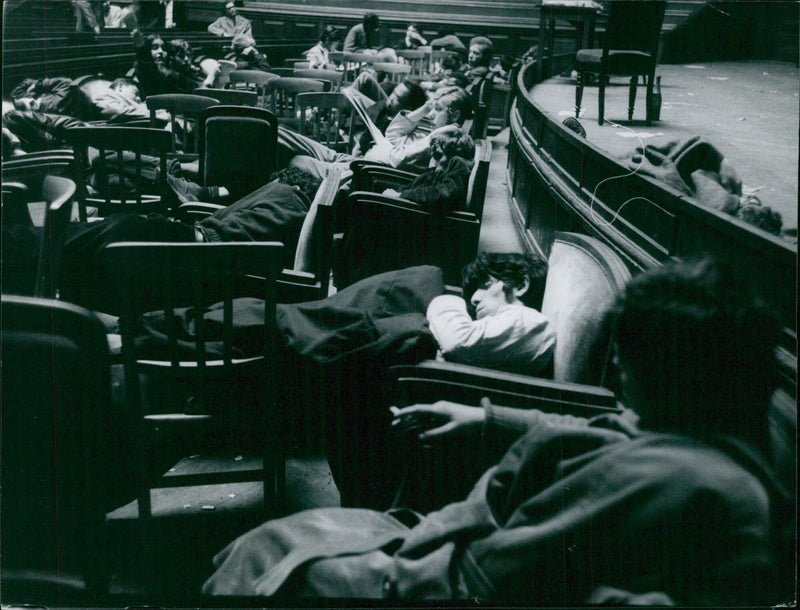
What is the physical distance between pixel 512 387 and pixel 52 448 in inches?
37.9

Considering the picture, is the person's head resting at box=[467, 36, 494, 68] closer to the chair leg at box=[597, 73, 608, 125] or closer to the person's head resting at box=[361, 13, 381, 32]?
the person's head resting at box=[361, 13, 381, 32]

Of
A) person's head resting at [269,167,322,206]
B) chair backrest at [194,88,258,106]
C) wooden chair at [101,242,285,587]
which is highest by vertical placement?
chair backrest at [194,88,258,106]

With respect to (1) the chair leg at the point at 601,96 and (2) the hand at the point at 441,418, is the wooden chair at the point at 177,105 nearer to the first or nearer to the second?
(1) the chair leg at the point at 601,96

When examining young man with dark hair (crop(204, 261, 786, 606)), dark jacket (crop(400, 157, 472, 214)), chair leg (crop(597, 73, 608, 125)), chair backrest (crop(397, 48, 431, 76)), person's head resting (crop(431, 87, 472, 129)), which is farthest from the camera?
chair backrest (crop(397, 48, 431, 76))

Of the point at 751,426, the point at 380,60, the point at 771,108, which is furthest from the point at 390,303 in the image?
the point at 380,60

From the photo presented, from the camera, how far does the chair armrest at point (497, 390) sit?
1548 millimetres

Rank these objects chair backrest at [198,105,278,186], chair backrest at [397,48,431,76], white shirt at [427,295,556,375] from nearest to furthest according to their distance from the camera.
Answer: white shirt at [427,295,556,375], chair backrest at [198,105,278,186], chair backrest at [397,48,431,76]

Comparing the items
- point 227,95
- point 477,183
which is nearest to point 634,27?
point 477,183

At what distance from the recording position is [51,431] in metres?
1.19

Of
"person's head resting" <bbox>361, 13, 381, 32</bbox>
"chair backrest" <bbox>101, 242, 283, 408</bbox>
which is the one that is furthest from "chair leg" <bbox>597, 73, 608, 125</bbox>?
"person's head resting" <bbox>361, 13, 381, 32</bbox>

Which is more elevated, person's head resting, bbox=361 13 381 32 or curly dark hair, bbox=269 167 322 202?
person's head resting, bbox=361 13 381 32

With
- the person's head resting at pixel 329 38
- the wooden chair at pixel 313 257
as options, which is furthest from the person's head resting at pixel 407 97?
the person's head resting at pixel 329 38

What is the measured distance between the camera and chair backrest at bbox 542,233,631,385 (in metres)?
1.64

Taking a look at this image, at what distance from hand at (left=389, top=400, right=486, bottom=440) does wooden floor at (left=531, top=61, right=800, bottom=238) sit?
49.0 inches
